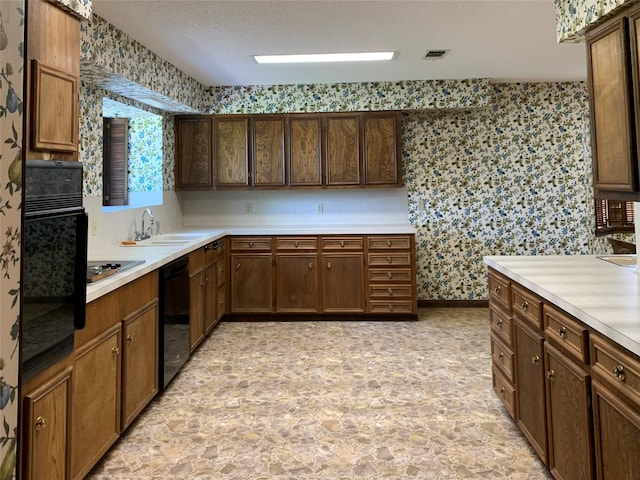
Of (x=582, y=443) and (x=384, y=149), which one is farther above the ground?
(x=384, y=149)

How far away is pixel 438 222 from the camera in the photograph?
17.1 ft

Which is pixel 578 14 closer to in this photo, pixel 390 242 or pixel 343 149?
pixel 390 242

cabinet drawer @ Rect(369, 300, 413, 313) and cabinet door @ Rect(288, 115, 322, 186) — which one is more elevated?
cabinet door @ Rect(288, 115, 322, 186)

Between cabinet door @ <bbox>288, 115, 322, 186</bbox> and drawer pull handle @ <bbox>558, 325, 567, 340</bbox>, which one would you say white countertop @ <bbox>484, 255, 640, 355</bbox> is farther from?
cabinet door @ <bbox>288, 115, 322, 186</bbox>

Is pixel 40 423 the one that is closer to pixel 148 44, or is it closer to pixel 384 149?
pixel 148 44

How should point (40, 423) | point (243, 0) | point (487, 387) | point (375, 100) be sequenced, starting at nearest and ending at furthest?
point (40, 423) → point (243, 0) → point (487, 387) → point (375, 100)

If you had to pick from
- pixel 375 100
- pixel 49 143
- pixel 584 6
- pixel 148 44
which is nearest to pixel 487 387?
pixel 584 6

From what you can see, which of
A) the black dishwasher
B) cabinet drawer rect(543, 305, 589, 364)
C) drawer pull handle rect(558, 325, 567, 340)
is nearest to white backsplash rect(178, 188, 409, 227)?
the black dishwasher

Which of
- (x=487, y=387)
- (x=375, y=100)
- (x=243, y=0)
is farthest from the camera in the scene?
(x=375, y=100)

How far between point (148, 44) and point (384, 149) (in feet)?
8.20

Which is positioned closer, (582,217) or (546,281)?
(546,281)

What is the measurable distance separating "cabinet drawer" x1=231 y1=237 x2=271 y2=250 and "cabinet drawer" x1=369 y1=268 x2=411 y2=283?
44.0 inches

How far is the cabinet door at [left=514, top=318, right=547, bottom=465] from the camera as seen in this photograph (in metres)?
1.92

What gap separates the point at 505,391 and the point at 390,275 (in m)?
2.23
